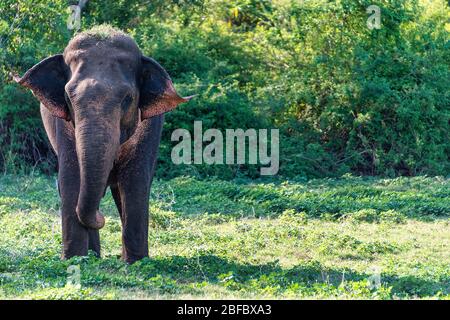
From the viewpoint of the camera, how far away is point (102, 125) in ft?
29.6

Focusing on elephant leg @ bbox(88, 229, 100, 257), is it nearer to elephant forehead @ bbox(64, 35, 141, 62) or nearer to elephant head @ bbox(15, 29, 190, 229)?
elephant head @ bbox(15, 29, 190, 229)

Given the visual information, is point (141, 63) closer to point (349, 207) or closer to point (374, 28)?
point (349, 207)

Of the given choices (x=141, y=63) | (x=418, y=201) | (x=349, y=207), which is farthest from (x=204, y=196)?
(x=141, y=63)

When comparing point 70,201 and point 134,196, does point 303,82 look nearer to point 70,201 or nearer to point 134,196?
point 134,196

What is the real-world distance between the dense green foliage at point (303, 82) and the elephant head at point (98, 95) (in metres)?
8.69

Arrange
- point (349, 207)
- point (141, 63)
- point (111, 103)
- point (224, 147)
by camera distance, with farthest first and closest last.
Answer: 1. point (224, 147)
2. point (349, 207)
3. point (141, 63)
4. point (111, 103)

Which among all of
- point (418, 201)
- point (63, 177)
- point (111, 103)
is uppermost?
point (111, 103)

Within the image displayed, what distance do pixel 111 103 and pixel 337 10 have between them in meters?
12.0

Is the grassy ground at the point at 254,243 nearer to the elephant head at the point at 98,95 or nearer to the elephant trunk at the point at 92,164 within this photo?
the elephant trunk at the point at 92,164

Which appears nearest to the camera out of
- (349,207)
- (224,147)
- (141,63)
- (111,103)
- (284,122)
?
(111,103)

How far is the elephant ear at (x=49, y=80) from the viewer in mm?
9969

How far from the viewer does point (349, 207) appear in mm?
14852
